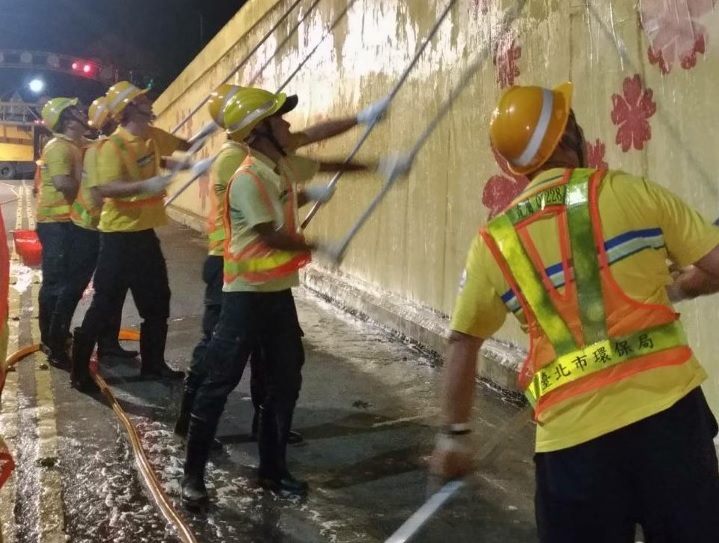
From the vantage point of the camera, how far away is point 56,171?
569 centimetres

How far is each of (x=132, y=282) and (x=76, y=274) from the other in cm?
79

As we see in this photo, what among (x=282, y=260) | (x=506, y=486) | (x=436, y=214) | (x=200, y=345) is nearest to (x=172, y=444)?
(x=200, y=345)

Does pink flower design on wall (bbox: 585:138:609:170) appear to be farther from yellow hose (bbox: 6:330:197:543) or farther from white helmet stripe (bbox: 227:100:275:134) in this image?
yellow hose (bbox: 6:330:197:543)

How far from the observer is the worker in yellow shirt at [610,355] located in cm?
185

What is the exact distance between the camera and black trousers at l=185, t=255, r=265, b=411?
4.29 meters

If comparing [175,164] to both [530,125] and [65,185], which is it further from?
[530,125]

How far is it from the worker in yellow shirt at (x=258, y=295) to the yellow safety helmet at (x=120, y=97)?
1892mm

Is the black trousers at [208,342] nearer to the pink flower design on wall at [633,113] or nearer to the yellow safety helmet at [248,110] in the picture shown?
the yellow safety helmet at [248,110]

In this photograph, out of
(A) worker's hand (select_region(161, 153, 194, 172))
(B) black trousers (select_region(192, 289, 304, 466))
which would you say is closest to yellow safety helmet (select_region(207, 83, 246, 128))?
(B) black trousers (select_region(192, 289, 304, 466))

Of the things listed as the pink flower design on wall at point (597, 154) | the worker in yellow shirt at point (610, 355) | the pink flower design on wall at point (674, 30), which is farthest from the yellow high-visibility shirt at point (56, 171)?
the worker in yellow shirt at point (610, 355)

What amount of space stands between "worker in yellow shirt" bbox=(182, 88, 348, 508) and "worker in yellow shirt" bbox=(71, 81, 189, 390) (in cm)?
169

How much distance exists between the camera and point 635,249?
1.87 metres

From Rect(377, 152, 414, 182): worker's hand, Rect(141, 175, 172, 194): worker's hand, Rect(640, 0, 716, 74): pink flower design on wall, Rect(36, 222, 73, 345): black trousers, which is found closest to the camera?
Rect(640, 0, 716, 74): pink flower design on wall

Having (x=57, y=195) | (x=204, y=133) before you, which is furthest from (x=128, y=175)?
(x=57, y=195)
